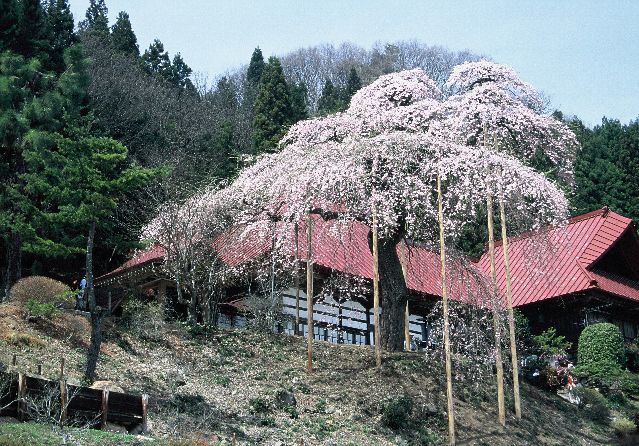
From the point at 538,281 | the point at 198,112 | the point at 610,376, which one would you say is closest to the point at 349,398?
the point at 610,376

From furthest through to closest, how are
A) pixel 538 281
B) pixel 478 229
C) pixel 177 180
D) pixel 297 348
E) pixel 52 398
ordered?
pixel 478 229 < pixel 538 281 < pixel 177 180 < pixel 297 348 < pixel 52 398

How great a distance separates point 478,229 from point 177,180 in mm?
13302

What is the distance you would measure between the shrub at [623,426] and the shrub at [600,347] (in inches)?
145

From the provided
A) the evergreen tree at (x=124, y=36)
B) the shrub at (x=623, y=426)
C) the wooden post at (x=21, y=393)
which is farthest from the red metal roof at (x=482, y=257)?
the evergreen tree at (x=124, y=36)

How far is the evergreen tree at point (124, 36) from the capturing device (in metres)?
A: 47.4

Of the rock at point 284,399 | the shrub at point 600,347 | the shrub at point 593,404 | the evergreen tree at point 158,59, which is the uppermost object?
the evergreen tree at point 158,59

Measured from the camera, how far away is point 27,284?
20.3 metres

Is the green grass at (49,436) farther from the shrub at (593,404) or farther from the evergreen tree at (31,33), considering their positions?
the evergreen tree at (31,33)

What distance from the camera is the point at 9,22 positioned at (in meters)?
25.5

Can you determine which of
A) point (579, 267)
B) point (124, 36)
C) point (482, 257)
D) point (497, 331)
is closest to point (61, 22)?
point (124, 36)

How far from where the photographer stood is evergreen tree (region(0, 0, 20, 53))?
82.7 feet

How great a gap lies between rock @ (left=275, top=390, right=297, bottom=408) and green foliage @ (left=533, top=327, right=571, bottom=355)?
1202 centimetres

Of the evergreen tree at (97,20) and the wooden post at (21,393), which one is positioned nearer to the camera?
the wooden post at (21,393)

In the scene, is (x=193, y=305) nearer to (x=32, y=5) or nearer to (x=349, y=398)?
(x=349, y=398)
